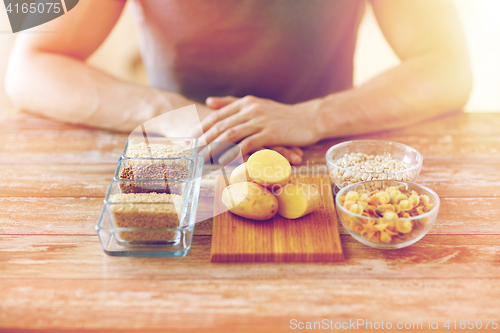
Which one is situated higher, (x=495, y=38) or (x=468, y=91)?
(x=468, y=91)

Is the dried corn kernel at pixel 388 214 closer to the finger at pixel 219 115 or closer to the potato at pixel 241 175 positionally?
the potato at pixel 241 175

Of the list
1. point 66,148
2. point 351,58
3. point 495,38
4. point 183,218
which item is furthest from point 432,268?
point 495,38

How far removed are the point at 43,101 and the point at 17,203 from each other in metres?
0.44

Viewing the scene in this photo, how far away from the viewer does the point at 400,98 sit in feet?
3.40

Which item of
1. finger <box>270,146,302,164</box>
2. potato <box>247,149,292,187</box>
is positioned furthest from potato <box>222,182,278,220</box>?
finger <box>270,146,302,164</box>

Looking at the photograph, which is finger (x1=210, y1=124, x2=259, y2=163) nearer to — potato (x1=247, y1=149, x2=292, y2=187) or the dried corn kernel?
potato (x1=247, y1=149, x2=292, y2=187)

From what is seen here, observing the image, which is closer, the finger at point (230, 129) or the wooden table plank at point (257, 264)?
the wooden table plank at point (257, 264)

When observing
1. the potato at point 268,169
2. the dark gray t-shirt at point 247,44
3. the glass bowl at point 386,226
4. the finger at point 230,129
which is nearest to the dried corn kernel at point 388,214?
the glass bowl at point 386,226

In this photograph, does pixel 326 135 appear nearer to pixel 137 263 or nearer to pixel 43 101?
pixel 137 263

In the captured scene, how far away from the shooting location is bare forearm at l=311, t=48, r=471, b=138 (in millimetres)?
993

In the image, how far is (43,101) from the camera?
1052 mm

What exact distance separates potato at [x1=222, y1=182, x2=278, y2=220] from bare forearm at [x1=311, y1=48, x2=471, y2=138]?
393 millimetres

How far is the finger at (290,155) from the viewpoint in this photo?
871 mm

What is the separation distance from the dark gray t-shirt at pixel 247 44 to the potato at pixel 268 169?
646 millimetres
